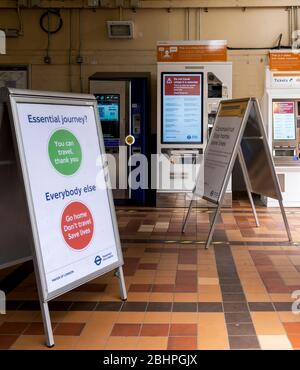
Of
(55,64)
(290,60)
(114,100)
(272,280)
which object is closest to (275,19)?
(290,60)

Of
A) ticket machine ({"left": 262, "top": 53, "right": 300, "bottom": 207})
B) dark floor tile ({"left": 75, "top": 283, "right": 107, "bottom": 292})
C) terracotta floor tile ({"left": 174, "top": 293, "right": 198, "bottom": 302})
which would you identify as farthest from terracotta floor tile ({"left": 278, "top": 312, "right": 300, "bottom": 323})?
ticket machine ({"left": 262, "top": 53, "right": 300, "bottom": 207})

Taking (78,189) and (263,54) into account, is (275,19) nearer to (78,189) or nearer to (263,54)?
(263,54)

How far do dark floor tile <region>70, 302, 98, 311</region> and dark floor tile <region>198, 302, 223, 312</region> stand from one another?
66 cm

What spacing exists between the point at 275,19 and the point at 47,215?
6147mm

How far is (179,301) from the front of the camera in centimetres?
341

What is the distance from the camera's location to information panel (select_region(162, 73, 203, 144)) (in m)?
7.20

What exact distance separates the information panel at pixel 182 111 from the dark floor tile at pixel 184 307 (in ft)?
13.5

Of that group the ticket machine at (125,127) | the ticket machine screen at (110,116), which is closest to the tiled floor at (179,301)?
the ticket machine at (125,127)

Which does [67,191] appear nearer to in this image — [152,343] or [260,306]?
[152,343]

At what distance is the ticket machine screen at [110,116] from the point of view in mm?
7465

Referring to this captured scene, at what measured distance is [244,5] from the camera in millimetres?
7793

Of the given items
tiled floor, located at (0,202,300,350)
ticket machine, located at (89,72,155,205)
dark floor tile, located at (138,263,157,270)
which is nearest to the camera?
tiled floor, located at (0,202,300,350)

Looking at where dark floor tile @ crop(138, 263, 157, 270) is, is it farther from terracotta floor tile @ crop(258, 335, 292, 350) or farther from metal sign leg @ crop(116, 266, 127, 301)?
terracotta floor tile @ crop(258, 335, 292, 350)

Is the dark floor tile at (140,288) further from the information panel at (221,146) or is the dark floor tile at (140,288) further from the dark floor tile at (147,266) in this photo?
the information panel at (221,146)
